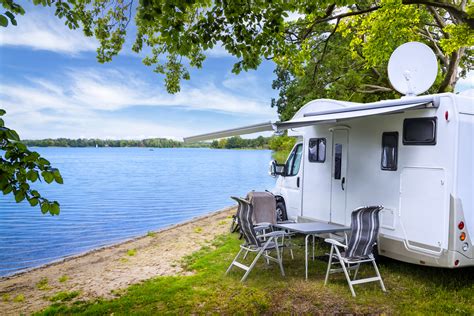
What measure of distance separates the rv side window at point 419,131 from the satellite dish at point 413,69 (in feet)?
3.30

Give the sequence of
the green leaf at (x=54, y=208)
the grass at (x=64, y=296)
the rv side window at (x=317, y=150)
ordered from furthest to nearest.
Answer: the rv side window at (x=317, y=150) → the grass at (x=64, y=296) → the green leaf at (x=54, y=208)

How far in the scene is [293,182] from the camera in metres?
9.05

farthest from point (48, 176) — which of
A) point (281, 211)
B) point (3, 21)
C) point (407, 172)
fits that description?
point (281, 211)

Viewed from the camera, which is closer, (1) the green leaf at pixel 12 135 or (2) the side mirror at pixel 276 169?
(1) the green leaf at pixel 12 135

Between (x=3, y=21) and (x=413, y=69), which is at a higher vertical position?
(x=413, y=69)

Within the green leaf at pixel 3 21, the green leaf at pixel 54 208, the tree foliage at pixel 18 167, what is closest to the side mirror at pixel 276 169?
the green leaf at pixel 54 208

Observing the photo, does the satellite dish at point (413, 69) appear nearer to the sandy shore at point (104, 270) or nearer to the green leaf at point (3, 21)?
the sandy shore at point (104, 270)

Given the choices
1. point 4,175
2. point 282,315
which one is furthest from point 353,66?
point 4,175

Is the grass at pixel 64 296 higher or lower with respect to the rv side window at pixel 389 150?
lower

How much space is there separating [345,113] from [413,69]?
1422mm

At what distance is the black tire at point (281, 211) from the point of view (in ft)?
30.8

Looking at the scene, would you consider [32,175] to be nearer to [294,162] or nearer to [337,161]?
[337,161]

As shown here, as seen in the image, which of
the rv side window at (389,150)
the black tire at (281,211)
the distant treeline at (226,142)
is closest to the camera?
the rv side window at (389,150)

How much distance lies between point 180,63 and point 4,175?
33.4 feet
